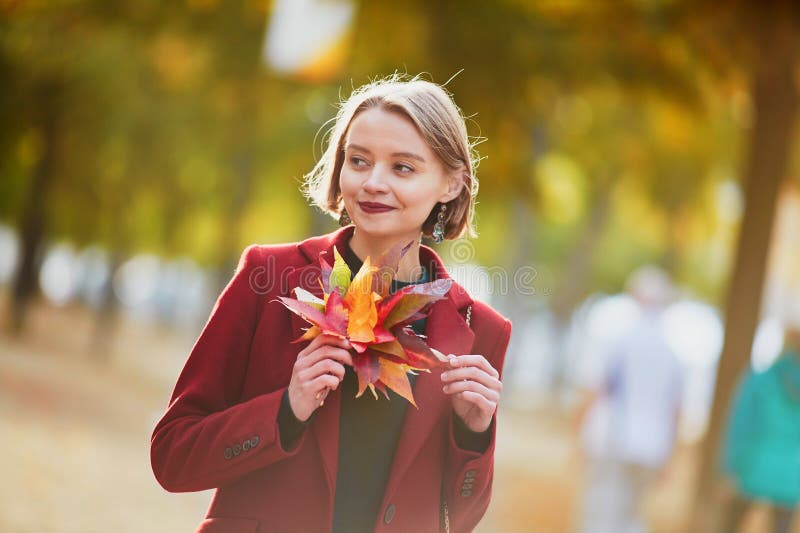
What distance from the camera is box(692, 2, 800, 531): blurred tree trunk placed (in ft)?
32.7

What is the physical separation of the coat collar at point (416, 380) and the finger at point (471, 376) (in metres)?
0.13

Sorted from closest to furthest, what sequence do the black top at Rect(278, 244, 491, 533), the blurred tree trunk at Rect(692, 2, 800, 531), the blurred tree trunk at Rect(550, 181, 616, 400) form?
1. the black top at Rect(278, 244, 491, 533)
2. the blurred tree trunk at Rect(692, 2, 800, 531)
3. the blurred tree trunk at Rect(550, 181, 616, 400)

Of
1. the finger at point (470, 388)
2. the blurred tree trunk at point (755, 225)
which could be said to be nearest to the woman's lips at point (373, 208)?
the finger at point (470, 388)

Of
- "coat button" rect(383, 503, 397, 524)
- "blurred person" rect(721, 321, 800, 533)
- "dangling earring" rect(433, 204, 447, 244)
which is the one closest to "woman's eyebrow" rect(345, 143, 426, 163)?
"dangling earring" rect(433, 204, 447, 244)

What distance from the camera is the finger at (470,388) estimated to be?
230 centimetres

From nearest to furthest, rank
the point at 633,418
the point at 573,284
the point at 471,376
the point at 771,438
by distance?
1. the point at 471,376
2. the point at 771,438
3. the point at 633,418
4. the point at 573,284

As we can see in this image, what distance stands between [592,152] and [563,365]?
9406mm

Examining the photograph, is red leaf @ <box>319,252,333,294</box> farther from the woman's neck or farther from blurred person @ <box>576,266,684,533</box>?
blurred person @ <box>576,266,684,533</box>

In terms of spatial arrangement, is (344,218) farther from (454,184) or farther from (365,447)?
(365,447)

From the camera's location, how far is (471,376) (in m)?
2.30

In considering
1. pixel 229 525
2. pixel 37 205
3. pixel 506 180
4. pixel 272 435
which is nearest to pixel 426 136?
pixel 272 435

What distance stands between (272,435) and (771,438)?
20.5 feet

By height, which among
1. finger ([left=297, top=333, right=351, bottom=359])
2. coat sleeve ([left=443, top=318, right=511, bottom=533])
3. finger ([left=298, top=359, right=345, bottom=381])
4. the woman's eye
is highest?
the woman's eye

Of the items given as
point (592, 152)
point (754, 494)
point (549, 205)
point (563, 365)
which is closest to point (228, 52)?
point (549, 205)
